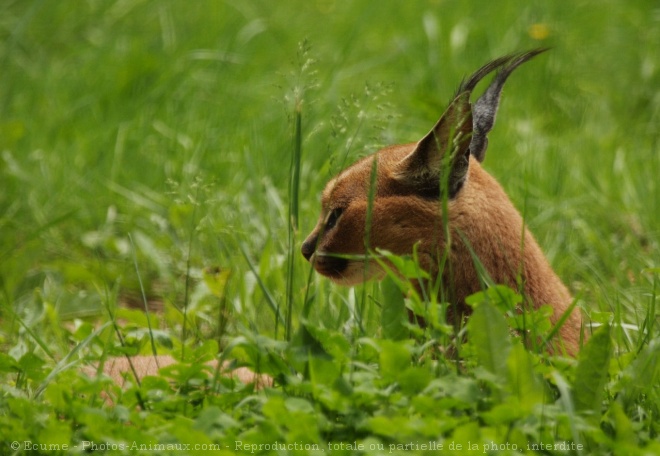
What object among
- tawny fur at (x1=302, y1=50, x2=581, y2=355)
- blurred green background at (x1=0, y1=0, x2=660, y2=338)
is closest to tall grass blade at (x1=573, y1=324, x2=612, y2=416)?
tawny fur at (x1=302, y1=50, x2=581, y2=355)

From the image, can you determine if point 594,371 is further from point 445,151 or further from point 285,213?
point 285,213

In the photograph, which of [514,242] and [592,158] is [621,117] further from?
[514,242]

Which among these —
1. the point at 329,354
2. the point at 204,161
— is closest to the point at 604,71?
the point at 204,161

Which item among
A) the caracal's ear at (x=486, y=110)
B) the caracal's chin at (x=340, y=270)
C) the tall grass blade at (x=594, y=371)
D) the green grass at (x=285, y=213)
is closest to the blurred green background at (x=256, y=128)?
the green grass at (x=285, y=213)

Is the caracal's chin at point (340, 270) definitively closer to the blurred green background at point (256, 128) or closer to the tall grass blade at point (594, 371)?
the blurred green background at point (256, 128)

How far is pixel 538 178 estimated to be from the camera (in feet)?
16.8

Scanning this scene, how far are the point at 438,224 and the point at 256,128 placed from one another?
223 centimetres

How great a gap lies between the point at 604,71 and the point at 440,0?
4.48ft

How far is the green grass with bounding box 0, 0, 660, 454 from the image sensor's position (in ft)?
7.91

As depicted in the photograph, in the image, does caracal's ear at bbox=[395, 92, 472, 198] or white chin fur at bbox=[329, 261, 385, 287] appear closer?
caracal's ear at bbox=[395, 92, 472, 198]

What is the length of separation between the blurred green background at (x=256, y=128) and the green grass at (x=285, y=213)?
0.02 m

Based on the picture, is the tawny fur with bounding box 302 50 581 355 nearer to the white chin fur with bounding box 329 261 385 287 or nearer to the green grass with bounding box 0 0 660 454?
the white chin fur with bounding box 329 261 385 287

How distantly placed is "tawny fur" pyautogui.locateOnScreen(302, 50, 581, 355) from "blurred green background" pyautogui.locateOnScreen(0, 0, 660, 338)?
191 millimetres

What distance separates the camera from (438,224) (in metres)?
3.37
